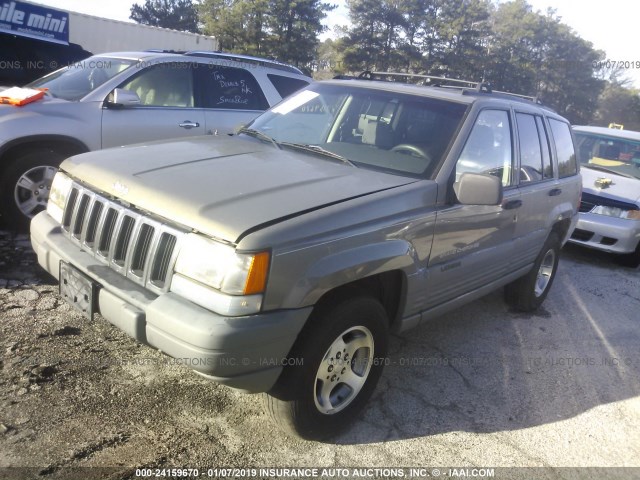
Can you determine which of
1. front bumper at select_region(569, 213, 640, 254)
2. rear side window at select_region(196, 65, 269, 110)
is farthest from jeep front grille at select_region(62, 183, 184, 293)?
front bumper at select_region(569, 213, 640, 254)

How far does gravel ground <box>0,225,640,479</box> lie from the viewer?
2645mm

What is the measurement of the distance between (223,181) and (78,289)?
938 mm

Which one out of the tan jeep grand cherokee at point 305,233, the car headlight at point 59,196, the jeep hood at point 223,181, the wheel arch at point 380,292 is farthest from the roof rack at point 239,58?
the wheel arch at point 380,292

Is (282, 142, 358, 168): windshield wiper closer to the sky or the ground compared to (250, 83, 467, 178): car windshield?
closer to the ground

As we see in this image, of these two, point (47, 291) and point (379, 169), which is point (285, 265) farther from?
point (47, 291)

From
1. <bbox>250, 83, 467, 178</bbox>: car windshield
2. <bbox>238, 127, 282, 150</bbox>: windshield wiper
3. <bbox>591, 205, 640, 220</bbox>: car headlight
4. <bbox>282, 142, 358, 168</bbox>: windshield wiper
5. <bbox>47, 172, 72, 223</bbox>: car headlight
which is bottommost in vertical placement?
<bbox>591, 205, 640, 220</bbox>: car headlight

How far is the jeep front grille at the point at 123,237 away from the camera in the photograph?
8.32 feet

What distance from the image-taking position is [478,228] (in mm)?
3547

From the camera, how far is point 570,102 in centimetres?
5072

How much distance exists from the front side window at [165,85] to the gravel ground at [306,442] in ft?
7.20

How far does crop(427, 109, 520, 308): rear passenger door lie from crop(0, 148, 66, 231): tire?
3.83m

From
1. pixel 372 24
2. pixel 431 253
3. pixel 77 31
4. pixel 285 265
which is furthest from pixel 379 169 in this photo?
pixel 372 24

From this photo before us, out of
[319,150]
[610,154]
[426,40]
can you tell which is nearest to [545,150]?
[319,150]

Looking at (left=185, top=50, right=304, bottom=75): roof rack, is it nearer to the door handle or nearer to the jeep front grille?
the jeep front grille
